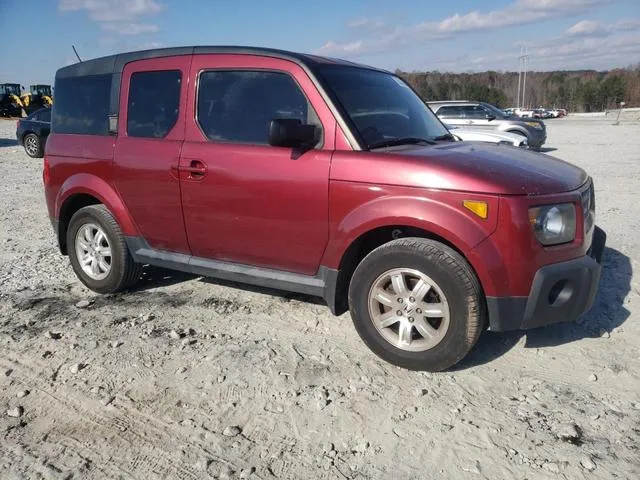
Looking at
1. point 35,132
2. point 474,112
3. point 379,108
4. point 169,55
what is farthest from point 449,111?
point 169,55

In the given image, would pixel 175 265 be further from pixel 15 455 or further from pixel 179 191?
pixel 15 455

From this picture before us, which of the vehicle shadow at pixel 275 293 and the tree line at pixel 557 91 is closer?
the vehicle shadow at pixel 275 293

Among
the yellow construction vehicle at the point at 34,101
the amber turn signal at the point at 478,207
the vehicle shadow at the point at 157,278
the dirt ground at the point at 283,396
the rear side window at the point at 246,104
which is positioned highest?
the yellow construction vehicle at the point at 34,101

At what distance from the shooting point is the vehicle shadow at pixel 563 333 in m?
3.71

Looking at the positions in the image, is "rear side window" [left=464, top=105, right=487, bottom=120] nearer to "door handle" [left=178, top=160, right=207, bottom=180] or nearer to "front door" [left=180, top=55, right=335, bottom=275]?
"front door" [left=180, top=55, right=335, bottom=275]

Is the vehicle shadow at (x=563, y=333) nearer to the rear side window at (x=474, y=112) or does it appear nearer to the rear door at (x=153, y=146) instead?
the rear door at (x=153, y=146)

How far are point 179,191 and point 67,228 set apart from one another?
1.65 metres

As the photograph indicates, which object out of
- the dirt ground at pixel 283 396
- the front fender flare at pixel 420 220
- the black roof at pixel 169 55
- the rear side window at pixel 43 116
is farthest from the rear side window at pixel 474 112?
the front fender flare at pixel 420 220

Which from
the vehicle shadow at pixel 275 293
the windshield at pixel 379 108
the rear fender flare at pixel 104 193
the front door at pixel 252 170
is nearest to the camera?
the front door at pixel 252 170

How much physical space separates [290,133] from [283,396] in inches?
62.7

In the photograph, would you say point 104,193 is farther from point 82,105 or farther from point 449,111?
point 449,111

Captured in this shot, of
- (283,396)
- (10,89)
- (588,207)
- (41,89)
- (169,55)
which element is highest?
(41,89)

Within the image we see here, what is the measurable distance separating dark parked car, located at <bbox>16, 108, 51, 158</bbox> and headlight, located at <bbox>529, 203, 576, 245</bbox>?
17270 millimetres

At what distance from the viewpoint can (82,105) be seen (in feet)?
16.1
